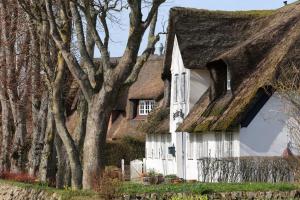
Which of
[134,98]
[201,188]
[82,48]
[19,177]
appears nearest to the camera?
[201,188]

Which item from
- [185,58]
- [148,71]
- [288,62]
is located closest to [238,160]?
[288,62]

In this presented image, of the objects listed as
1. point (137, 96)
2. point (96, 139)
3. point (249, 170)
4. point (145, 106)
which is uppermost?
point (137, 96)

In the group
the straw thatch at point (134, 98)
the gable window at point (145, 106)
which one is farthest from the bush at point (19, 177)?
the gable window at point (145, 106)

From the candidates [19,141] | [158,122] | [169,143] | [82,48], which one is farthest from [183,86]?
[82,48]

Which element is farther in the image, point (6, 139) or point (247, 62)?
point (247, 62)

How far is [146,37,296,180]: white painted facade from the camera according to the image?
1303 inches

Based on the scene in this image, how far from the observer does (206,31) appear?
41781mm

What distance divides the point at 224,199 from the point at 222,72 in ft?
59.4

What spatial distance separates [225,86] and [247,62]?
2048 millimetres

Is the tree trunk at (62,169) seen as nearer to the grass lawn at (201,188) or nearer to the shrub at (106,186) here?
the grass lawn at (201,188)

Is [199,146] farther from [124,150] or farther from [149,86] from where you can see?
[149,86]

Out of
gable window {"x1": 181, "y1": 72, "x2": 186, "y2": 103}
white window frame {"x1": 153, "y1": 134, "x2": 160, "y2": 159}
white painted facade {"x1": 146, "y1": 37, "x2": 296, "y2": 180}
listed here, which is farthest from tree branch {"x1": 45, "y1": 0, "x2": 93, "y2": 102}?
white window frame {"x1": 153, "y1": 134, "x2": 160, "y2": 159}

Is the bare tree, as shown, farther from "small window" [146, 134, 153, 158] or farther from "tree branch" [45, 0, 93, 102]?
"small window" [146, 134, 153, 158]

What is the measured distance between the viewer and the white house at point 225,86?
108 ft
